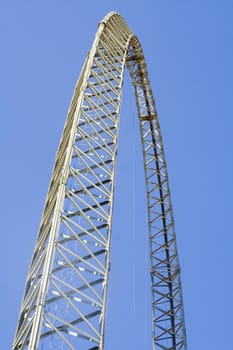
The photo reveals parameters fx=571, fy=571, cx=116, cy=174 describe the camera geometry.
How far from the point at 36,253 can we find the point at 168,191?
864 inches

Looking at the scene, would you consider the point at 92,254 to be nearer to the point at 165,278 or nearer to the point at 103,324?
the point at 103,324

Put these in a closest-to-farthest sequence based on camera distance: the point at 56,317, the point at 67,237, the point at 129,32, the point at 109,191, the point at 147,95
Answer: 1. the point at 56,317
2. the point at 67,237
3. the point at 109,191
4. the point at 129,32
5. the point at 147,95

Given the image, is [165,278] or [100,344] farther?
[165,278]

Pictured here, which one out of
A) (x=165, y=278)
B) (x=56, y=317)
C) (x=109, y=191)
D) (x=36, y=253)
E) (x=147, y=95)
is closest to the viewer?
(x=56, y=317)

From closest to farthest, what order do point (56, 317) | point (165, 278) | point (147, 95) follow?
1. point (56, 317)
2. point (165, 278)
3. point (147, 95)

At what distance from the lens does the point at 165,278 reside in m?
37.8

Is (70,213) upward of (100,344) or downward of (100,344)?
upward

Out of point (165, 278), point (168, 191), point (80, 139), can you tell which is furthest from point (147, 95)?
point (80, 139)

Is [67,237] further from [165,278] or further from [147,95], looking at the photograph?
[147,95]

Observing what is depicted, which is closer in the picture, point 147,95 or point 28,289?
point 28,289

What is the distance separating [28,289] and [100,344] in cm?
397

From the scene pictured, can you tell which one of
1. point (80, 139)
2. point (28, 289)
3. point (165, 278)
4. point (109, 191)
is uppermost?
point (165, 278)

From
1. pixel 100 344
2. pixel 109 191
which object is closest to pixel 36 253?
pixel 109 191

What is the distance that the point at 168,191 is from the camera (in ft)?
132
